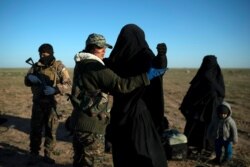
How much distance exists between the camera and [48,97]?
6613mm

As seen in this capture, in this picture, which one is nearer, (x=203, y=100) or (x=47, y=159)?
(x=47, y=159)

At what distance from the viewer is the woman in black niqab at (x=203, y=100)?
7879mm

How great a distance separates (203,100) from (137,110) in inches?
201

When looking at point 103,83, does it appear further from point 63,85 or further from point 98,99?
point 63,85

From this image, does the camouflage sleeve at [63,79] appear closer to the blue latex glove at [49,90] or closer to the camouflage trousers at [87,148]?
the blue latex glove at [49,90]

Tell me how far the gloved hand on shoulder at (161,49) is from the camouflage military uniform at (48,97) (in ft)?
6.73

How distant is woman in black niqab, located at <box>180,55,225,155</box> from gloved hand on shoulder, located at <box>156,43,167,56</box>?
122 centimetres

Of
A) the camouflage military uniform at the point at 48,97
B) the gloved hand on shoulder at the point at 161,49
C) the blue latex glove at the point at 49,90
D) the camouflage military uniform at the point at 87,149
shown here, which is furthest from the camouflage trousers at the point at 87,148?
the gloved hand on shoulder at the point at 161,49

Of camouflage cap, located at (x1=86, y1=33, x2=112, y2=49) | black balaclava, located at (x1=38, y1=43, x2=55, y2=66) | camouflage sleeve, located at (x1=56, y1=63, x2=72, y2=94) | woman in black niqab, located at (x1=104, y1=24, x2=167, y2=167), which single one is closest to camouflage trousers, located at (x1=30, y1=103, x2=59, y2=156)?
camouflage sleeve, located at (x1=56, y1=63, x2=72, y2=94)

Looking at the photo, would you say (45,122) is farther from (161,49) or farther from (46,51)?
(161,49)

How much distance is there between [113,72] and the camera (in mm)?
3328

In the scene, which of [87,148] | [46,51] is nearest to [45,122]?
[46,51]

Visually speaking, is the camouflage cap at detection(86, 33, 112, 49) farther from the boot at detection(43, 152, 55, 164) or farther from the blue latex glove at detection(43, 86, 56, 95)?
the boot at detection(43, 152, 55, 164)

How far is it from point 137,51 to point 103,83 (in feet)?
1.54
